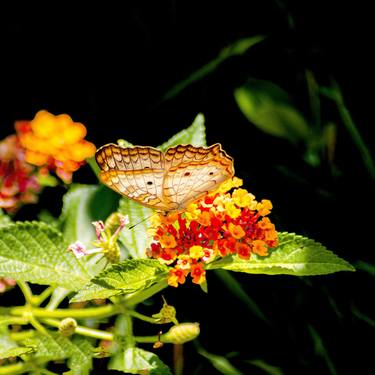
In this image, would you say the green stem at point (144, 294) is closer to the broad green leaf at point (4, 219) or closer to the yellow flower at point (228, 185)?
the yellow flower at point (228, 185)

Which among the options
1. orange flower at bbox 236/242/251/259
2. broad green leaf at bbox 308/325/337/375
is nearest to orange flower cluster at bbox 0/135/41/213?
orange flower at bbox 236/242/251/259

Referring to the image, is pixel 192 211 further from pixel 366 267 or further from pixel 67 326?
pixel 366 267

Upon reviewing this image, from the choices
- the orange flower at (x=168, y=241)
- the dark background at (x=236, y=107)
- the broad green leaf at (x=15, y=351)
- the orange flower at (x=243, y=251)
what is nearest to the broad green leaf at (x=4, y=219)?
the dark background at (x=236, y=107)

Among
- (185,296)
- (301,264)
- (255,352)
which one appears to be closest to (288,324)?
(255,352)

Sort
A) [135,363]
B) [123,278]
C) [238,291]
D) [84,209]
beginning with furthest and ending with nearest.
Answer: [238,291] → [84,209] → [135,363] → [123,278]

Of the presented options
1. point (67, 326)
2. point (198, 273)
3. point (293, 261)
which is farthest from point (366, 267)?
point (67, 326)

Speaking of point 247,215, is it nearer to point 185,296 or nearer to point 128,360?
point 128,360
